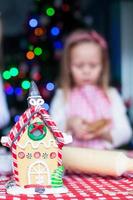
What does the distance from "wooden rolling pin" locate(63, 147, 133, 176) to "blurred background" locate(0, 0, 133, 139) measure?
1667 mm

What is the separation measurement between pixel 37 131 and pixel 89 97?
3.89 ft

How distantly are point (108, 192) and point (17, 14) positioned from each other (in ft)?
7.84

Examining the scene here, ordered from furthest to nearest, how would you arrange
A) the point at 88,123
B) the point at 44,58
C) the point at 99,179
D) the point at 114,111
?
the point at 44,58 < the point at 114,111 < the point at 88,123 < the point at 99,179

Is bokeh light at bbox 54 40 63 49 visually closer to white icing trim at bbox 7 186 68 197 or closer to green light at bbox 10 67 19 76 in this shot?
green light at bbox 10 67 19 76

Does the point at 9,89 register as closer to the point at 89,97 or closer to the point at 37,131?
the point at 89,97

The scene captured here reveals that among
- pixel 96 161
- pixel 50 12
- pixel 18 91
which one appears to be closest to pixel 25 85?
pixel 18 91

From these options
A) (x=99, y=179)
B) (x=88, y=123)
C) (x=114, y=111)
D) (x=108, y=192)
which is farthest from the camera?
(x=114, y=111)

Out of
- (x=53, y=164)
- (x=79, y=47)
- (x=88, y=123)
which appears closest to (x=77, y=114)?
(x=88, y=123)

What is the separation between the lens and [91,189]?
4.60 ft

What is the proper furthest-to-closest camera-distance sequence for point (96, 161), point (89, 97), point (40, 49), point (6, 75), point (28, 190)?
point (40, 49) < point (6, 75) < point (89, 97) < point (96, 161) < point (28, 190)

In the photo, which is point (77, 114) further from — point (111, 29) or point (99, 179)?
point (111, 29)

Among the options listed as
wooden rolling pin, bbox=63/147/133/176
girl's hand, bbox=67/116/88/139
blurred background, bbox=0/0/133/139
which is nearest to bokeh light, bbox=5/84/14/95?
blurred background, bbox=0/0/133/139

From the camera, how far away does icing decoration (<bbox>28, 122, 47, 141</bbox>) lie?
138cm

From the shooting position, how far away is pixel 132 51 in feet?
11.9
